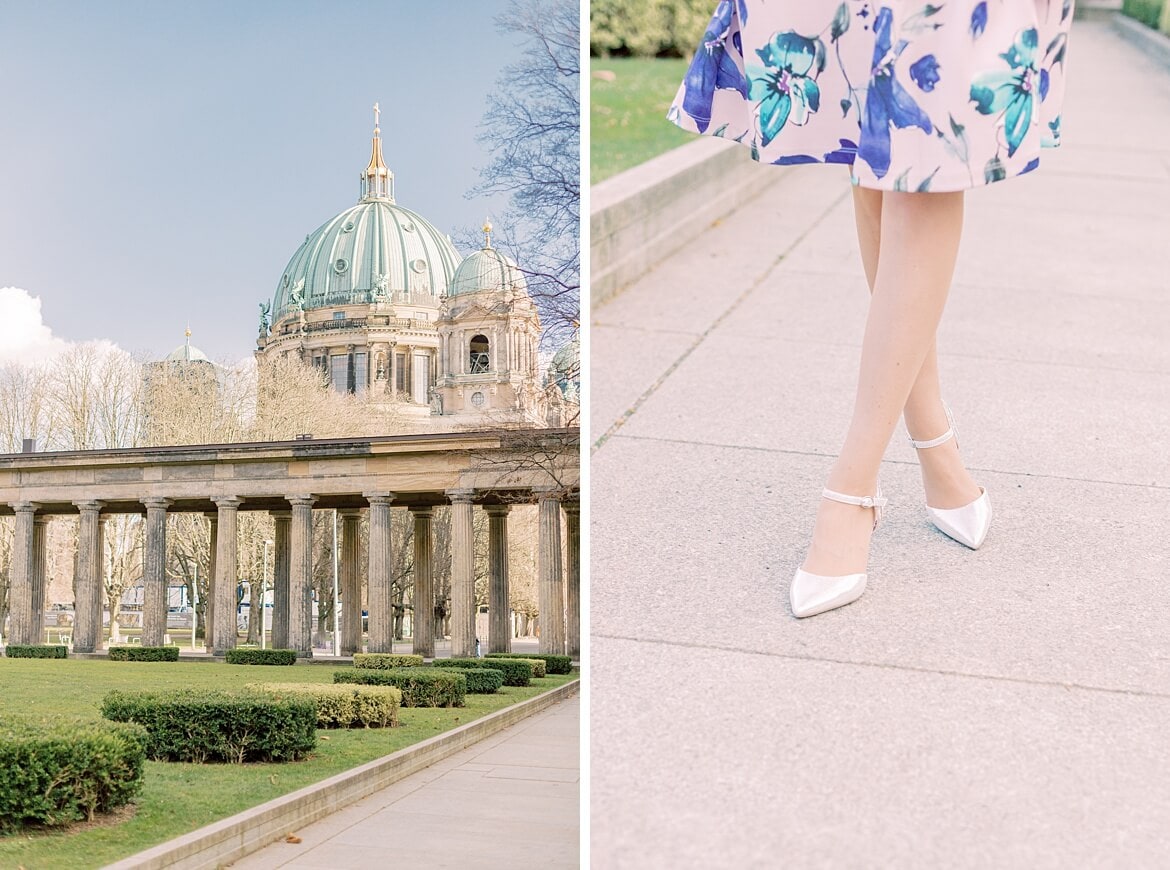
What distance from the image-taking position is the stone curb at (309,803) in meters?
3.00

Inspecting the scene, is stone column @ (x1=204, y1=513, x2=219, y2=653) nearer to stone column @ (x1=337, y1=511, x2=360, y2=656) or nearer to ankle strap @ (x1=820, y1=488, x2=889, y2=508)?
stone column @ (x1=337, y1=511, x2=360, y2=656)

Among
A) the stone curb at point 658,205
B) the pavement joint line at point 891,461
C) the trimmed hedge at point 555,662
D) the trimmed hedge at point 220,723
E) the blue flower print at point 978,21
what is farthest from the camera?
the stone curb at point 658,205

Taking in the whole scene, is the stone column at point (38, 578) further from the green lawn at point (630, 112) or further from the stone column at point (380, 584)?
the green lawn at point (630, 112)

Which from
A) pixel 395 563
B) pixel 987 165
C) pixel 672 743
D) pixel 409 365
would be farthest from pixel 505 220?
pixel 672 743

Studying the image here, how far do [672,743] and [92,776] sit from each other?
1404 millimetres

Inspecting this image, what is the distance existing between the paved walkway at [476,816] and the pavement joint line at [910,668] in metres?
0.32

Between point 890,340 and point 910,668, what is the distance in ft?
2.72

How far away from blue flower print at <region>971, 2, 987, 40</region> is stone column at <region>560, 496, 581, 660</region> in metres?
1.58

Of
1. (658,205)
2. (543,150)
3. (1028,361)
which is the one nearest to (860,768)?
(543,150)

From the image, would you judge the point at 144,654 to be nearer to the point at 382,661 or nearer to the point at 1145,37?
A: the point at 382,661

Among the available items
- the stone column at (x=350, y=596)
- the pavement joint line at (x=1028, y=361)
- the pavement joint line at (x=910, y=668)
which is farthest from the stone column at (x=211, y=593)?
the pavement joint line at (x=1028, y=361)

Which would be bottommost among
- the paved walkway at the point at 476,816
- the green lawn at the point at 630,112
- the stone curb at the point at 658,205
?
the paved walkway at the point at 476,816

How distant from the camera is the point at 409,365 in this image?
3623 millimetres

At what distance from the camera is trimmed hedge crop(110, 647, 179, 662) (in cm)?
354
